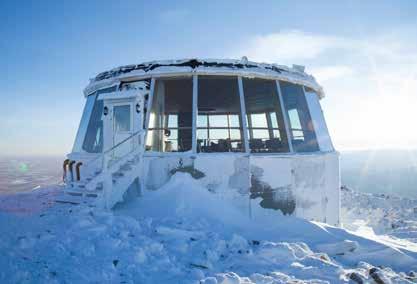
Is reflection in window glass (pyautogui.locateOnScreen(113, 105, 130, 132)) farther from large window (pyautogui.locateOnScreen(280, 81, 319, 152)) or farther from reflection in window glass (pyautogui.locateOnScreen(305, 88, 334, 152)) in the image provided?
reflection in window glass (pyautogui.locateOnScreen(305, 88, 334, 152))

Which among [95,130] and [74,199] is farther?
[95,130]

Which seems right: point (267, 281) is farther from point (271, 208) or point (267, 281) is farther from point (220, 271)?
point (271, 208)

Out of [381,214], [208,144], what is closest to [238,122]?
[208,144]

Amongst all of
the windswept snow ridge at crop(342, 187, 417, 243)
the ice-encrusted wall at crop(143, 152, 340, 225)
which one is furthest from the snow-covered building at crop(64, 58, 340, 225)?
the windswept snow ridge at crop(342, 187, 417, 243)

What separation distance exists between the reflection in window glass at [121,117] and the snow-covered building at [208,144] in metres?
0.03

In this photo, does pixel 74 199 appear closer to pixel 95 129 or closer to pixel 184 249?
pixel 95 129

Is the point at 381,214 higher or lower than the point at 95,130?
lower

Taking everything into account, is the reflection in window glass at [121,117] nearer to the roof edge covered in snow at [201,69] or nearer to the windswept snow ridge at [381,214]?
the roof edge covered in snow at [201,69]

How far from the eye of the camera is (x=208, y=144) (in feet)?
38.7

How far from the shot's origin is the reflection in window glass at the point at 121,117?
1152 cm

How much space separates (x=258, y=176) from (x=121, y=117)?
5.09m

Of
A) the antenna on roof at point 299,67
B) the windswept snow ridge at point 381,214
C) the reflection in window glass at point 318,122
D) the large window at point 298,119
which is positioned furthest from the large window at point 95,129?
the windswept snow ridge at point 381,214

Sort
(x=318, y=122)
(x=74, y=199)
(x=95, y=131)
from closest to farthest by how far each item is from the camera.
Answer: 1. (x=74, y=199)
2. (x=95, y=131)
3. (x=318, y=122)

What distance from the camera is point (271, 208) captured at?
10.5m
